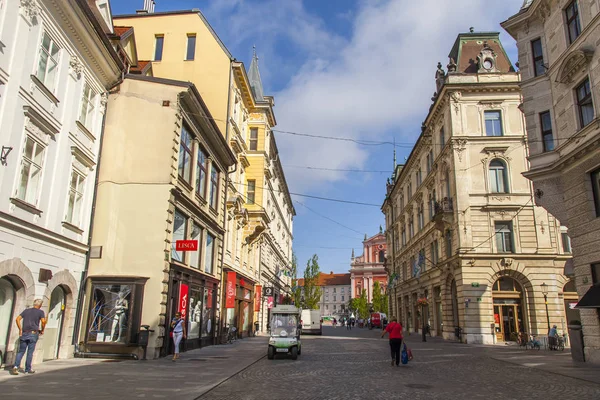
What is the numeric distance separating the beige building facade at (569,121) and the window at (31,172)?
1807cm

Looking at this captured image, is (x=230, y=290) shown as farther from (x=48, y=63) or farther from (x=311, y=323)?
(x=311, y=323)

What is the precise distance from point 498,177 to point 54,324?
95.9ft

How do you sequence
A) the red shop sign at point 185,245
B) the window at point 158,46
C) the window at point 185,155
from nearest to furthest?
1. the red shop sign at point 185,245
2. the window at point 185,155
3. the window at point 158,46

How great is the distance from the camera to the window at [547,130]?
19672 millimetres

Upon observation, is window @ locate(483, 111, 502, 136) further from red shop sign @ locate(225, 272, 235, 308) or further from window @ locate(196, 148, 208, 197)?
window @ locate(196, 148, 208, 197)

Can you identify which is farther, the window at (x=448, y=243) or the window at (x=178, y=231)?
the window at (x=448, y=243)

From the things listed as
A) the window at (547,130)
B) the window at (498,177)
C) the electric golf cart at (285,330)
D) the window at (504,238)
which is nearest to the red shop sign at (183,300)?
the electric golf cart at (285,330)

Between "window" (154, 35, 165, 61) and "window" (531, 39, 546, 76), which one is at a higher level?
"window" (154, 35, 165, 61)

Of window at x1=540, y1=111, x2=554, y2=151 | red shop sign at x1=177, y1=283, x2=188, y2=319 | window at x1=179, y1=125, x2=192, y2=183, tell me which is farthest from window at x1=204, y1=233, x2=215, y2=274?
window at x1=540, y1=111, x2=554, y2=151

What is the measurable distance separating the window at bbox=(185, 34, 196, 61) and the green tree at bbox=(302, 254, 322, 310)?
5040 centimetres

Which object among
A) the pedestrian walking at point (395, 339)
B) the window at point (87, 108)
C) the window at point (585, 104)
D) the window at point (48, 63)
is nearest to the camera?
the window at point (48, 63)

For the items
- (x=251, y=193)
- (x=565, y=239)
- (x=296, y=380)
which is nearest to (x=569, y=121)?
(x=296, y=380)

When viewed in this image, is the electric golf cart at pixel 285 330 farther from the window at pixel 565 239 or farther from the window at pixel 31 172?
the window at pixel 565 239

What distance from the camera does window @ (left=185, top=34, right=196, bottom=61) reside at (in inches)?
1113
